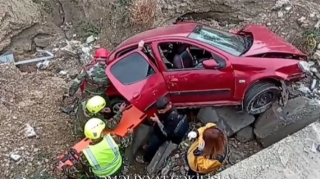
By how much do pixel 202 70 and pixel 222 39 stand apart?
0.67 metres

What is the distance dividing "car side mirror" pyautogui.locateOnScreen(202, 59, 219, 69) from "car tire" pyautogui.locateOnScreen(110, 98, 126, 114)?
136cm

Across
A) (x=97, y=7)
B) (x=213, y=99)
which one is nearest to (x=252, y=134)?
(x=213, y=99)

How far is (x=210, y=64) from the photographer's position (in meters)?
8.12

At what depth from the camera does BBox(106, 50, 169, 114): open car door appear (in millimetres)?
8219

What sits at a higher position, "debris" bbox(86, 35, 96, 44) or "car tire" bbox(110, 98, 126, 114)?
"car tire" bbox(110, 98, 126, 114)

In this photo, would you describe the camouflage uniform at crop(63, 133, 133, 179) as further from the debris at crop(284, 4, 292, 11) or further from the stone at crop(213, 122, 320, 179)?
the debris at crop(284, 4, 292, 11)

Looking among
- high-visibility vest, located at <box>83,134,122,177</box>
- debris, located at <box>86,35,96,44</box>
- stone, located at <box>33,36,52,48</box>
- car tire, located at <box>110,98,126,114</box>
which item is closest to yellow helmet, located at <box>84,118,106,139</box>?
high-visibility vest, located at <box>83,134,122,177</box>

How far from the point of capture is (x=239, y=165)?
7102 mm

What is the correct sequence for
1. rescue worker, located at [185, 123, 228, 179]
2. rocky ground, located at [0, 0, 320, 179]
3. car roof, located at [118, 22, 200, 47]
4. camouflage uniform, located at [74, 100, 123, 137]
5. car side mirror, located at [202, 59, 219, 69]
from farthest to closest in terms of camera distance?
rocky ground, located at [0, 0, 320, 179], car roof, located at [118, 22, 200, 47], car side mirror, located at [202, 59, 219, 69], camouflage uniform, located at [74, 100, 123, 137], rescue worker, located at [185, 123, 228, 179]

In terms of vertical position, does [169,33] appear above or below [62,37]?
above

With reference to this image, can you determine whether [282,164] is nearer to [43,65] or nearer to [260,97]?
[260,97]

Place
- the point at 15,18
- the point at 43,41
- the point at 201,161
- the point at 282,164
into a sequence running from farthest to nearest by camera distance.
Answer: the point at 43,41 → the point at 15,18 → the point at 201,161 → the point at 282,164

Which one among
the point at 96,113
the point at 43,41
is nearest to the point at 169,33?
the point at 96,113

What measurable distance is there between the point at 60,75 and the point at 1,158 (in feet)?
7.61
